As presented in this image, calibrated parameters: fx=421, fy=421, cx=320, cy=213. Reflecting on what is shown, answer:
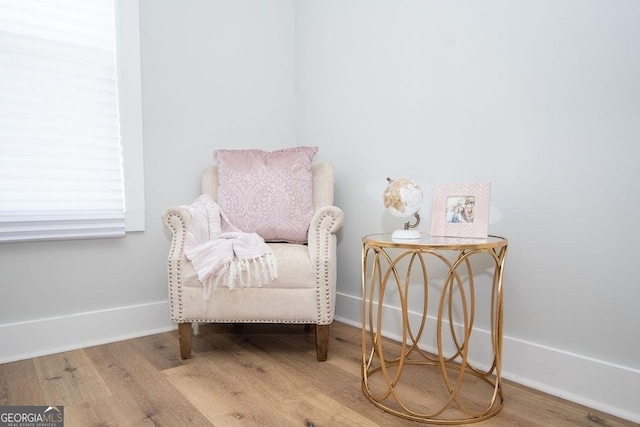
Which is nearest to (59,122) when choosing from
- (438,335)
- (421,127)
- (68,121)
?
(68,121)

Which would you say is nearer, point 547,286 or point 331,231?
point 547,286

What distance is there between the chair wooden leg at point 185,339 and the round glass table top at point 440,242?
36.5 inches

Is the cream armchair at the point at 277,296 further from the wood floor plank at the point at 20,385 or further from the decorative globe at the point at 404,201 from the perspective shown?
the wood floor plank at the point at 20,385

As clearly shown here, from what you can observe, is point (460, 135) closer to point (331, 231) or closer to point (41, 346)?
point (331, 231)

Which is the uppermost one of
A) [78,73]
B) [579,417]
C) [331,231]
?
[78,73]

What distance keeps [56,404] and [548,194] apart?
6.33 feet

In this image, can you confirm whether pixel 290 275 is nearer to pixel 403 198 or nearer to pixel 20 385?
pixel 403 198

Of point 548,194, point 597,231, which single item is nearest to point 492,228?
point 548,194

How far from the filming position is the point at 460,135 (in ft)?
6.12

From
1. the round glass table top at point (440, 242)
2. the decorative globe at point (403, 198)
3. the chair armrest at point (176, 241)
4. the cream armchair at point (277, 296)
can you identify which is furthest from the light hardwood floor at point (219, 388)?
the decorative globe at point (403, 198)

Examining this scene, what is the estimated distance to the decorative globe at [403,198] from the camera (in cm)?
151

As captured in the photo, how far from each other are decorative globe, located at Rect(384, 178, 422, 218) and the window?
1401 mm

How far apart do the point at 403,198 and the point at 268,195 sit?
2.87 feet

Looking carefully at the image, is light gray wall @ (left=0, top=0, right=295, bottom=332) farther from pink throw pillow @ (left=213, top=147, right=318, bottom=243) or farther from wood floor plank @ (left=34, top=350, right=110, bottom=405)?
pink throw pillow @ (left=213, top=147, right=318, bottom=243)
